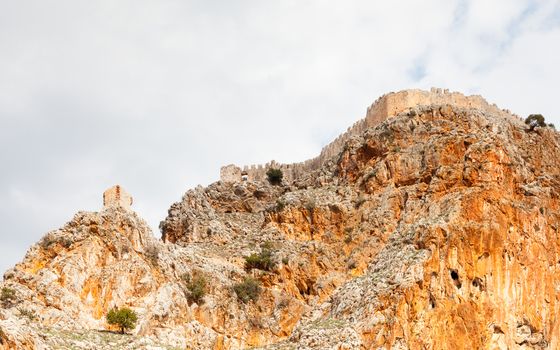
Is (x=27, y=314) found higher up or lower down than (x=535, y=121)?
lower down

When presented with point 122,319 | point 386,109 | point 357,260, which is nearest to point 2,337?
point 122,319

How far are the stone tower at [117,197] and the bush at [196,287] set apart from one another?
18.5 feet

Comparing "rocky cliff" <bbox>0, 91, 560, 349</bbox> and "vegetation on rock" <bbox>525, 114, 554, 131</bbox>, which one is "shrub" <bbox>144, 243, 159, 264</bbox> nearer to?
"rocky cliff" <bbox>0, 91, 560, 349</bbox>

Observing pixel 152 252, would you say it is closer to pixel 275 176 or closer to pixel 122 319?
pixel 122 319

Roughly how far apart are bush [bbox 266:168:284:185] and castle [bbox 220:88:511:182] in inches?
21.1

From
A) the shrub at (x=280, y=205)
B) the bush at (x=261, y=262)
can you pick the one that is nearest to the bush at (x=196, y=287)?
the bush at (x=261, y=262)

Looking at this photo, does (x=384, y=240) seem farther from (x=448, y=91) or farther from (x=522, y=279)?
(x=448, y=91)

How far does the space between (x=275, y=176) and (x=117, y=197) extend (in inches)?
792

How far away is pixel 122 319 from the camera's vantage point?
42500 millimetres

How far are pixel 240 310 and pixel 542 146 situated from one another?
23.7 meters

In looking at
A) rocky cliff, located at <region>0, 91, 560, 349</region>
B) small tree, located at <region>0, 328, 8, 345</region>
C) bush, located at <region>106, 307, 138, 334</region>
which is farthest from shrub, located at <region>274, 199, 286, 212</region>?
small tree, located at <region>0, 328, 8, 345</region>

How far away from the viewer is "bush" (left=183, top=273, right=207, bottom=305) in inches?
1962

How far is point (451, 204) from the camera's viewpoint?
166 feet

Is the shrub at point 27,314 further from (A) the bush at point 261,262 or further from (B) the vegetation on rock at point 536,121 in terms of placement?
(B) the vegetation on rock at point 536,121
